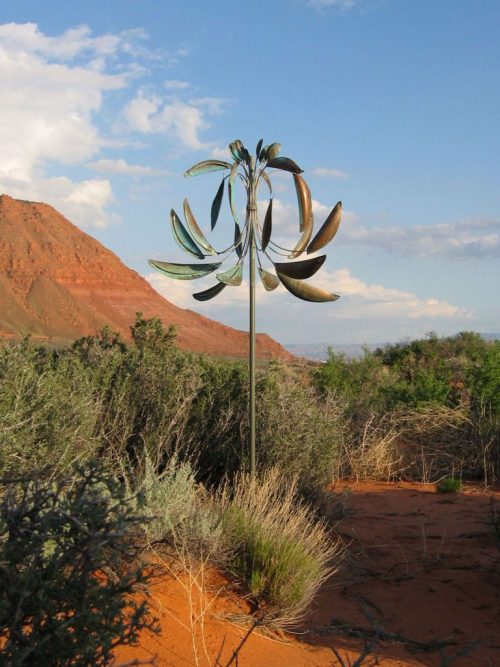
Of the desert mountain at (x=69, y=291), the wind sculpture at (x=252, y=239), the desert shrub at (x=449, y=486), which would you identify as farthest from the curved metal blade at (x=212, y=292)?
the desert mountain at (x=69, y=291)

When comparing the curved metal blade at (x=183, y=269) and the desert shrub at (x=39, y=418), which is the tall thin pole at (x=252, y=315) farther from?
the desert shrub at (x=39, y=418)

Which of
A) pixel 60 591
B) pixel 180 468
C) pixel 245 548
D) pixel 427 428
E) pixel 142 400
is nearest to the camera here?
pixel 60 591

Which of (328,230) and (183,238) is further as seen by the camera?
(183,238)

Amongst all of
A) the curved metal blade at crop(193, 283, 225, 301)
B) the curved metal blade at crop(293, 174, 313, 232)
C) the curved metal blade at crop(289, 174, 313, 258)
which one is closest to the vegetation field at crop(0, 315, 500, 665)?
the curved metal blade at crop(193, 283, 225, 301)

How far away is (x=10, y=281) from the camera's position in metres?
75.4

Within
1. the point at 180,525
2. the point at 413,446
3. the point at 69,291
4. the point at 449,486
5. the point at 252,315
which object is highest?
the point at 69,291

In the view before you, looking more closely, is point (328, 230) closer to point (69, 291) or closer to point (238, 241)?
point (238, 241)

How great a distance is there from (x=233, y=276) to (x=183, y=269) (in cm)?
54

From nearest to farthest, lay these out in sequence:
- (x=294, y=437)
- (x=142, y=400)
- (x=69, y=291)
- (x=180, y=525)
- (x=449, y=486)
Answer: (x=180, y=525) → (x=294, y=437) → (x=142, y=400) → (x=449, y=486) → (x=69, y=291)

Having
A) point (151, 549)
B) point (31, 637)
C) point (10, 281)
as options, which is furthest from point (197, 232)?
point (10, 281)

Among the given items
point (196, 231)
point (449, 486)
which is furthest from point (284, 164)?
point (449, 486)

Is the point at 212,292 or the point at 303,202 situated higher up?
the point at 303,202

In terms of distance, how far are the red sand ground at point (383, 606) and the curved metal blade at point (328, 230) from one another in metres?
3.14

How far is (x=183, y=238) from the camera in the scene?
7820 mm
